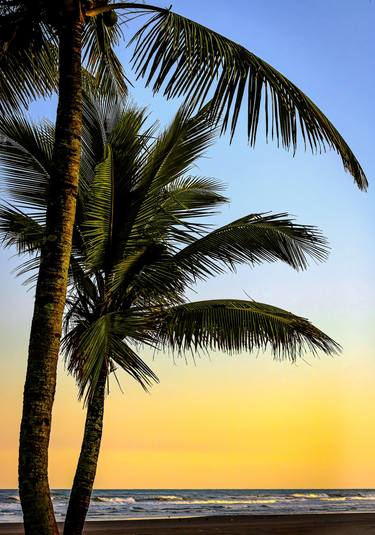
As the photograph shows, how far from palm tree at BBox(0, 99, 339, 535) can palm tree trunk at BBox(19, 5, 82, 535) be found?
2332mm

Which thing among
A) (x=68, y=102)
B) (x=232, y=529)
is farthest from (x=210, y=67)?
(x=232, y=529)

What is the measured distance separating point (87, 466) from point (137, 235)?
9.24 ft

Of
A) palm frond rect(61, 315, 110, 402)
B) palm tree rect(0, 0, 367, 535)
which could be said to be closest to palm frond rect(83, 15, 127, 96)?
palm tree rect(0, 0, 367, 535)

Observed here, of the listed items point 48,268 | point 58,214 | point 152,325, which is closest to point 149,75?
point 58,214

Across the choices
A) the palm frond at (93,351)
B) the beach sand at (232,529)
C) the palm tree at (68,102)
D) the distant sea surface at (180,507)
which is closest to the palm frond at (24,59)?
the palm tree at (68,102)

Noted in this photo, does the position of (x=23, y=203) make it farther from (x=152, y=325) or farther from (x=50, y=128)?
(x=152, y=325)

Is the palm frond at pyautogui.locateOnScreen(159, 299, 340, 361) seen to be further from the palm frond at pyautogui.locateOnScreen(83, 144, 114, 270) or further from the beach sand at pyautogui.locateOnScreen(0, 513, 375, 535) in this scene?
the beach sand at pyautogui.locateOnScreen(0, 513, 375, 535)

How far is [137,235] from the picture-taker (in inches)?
377

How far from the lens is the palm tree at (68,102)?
600cm

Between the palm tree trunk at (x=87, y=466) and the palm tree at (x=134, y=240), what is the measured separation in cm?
1

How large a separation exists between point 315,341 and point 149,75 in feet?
13.2

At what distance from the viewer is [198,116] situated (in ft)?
32.4

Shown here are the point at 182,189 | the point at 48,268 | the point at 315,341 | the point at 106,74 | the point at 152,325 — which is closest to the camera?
the point at 48,268

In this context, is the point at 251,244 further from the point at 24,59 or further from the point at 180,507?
the point at 180,507
